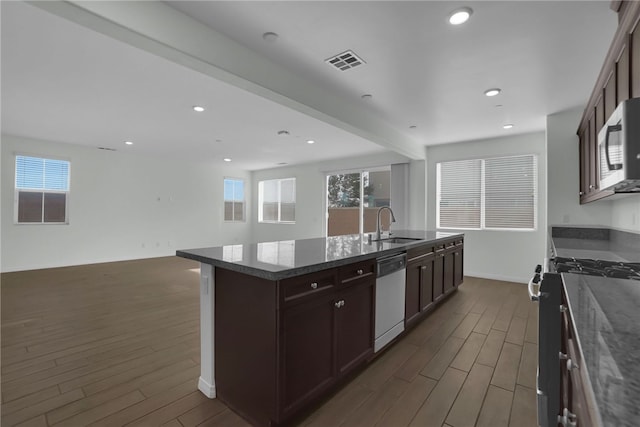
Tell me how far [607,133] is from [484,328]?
243cm

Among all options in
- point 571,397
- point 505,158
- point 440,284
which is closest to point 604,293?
point 571,397

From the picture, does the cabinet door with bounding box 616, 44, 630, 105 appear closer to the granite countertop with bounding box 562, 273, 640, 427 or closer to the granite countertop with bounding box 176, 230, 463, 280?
the granite countertop with bounding box 562, 273, 640, 427

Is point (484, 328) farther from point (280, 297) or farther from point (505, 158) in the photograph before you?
point (505, 158)

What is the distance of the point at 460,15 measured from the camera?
212 centimetres

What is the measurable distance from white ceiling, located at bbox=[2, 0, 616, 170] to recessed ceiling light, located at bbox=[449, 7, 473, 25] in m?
0.06

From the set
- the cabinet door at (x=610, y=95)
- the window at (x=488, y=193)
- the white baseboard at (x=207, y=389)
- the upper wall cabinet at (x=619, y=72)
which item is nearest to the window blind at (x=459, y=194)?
the window at (x=488, y=193)

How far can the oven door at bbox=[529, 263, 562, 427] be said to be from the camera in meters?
1.29

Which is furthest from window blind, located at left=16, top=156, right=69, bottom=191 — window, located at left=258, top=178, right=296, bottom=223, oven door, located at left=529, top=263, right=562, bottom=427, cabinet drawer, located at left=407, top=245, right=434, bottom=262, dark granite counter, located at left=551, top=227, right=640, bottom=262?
dark granite counter, located at left=551, top=227, right=640, bottom=262

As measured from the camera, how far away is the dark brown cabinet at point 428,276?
293 cm

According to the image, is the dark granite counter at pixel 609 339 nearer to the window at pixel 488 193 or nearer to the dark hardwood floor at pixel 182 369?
the dark hardwood floor at pixel 182 369

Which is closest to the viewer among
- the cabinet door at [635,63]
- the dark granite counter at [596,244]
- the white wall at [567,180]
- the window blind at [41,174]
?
the cabinet door at [635,63]

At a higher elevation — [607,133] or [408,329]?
[607,133]

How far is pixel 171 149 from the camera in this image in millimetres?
6781

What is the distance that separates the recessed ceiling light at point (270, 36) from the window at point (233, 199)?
24.5 ft
